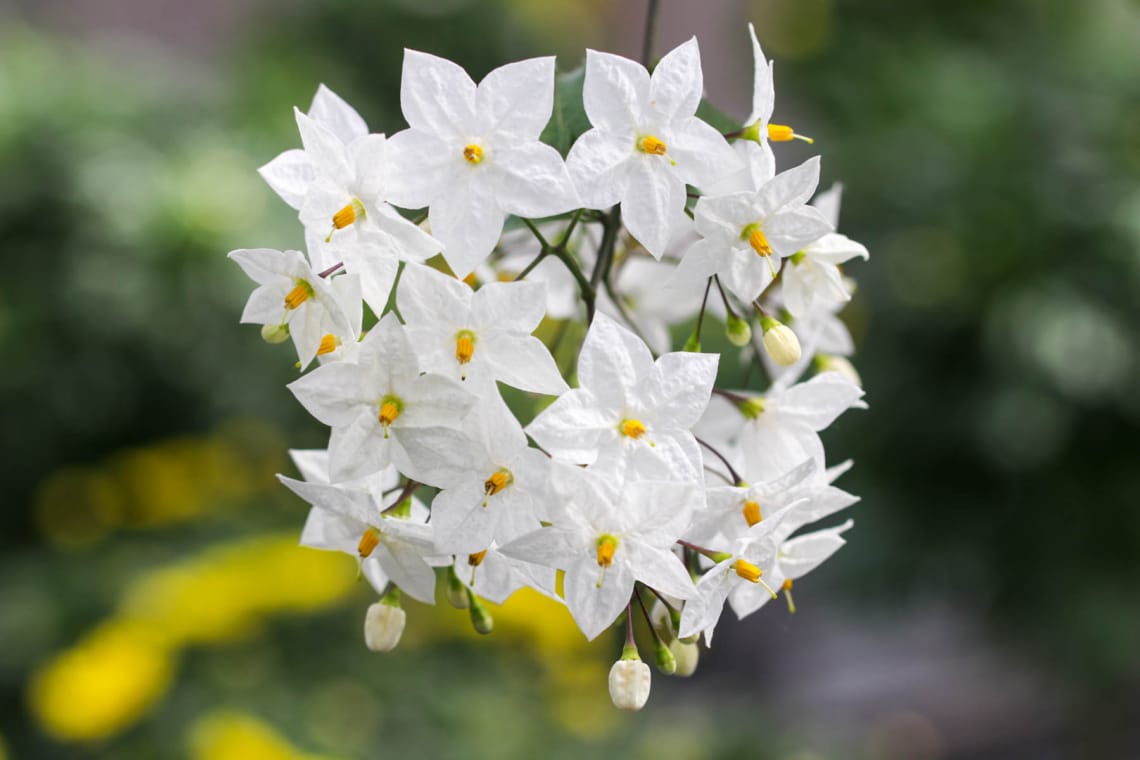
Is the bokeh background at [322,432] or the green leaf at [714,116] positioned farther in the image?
the bokeh background at [322,432]

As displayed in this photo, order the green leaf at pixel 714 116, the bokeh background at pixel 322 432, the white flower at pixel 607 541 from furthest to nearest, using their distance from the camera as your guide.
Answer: the bokeh background at pixel 322 432 < the green leaf at pixel 714 116 < the white flower at pixel 607 541

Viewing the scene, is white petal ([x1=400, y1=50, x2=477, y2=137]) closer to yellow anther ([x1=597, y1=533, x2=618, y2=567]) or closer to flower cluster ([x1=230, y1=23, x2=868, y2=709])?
flower cluster ([x1=230, y1=23, x2=868, y2=709])

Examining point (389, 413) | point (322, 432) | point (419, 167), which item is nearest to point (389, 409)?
point (389, 413)

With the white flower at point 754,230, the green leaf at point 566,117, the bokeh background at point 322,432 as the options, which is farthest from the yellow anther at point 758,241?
the bokeh background at point 322,432

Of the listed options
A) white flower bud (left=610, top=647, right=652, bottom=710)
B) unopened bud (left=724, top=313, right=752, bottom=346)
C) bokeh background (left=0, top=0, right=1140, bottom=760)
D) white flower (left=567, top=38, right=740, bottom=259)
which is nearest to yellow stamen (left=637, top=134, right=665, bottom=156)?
white flower (left=567, top=38, right=740, bottom=259)

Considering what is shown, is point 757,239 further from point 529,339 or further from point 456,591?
point 456,591

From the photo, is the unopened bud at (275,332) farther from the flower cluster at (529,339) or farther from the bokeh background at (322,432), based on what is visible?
the bokeh background at (322,432)
